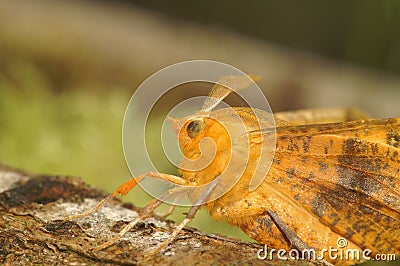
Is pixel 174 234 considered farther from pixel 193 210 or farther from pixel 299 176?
pixel 299 176

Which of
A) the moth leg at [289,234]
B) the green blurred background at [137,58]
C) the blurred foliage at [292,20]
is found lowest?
the moth leg at [289,234]

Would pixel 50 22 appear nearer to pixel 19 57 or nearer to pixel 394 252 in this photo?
pixel 19 57

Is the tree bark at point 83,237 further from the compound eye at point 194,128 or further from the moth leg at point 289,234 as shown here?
the compound eye at point 194,128

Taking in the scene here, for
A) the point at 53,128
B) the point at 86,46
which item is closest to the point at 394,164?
the point at 53,128

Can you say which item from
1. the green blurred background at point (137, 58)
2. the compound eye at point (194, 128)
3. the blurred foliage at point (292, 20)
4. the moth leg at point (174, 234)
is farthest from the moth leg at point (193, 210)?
the blurred foliage at point (292, 20)

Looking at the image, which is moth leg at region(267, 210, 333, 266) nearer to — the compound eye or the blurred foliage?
the compound eye

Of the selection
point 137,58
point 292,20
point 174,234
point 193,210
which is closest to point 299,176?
point 193,210

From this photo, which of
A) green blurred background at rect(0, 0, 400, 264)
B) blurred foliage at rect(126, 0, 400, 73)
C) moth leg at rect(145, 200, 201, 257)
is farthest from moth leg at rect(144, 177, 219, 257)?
blurred foliage at rect(126, 0, 400, 73)
